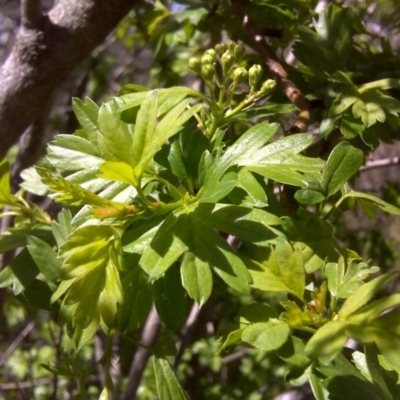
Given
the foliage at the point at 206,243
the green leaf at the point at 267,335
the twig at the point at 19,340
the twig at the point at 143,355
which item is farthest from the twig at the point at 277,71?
the twig at the point at 19,340

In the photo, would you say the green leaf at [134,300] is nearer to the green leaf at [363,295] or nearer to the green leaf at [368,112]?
the green leaf at [363,295]

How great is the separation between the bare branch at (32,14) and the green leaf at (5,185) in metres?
0.37

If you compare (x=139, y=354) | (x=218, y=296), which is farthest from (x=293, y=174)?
(x=218, y=296)

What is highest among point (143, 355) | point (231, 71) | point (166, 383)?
point (231, 71)

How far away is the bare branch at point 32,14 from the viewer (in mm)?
841

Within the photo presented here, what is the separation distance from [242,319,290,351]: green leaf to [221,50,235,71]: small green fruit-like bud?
0.29 meters

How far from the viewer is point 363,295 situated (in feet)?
1.33

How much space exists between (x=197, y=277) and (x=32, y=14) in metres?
0.62

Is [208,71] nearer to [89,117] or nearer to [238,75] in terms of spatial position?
[238,75]

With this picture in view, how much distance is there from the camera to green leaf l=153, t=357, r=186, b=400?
0.52m

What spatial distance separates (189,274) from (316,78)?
41cm

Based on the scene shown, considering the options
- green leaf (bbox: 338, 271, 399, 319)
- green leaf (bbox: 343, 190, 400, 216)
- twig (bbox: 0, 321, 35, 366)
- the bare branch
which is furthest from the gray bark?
twig (bbox: 0, 321, 35, 366)

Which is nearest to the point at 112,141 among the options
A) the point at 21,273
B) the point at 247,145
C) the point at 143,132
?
the point at 143,132

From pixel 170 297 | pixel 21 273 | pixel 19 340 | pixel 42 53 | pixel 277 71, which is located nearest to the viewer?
pixel 170 297
